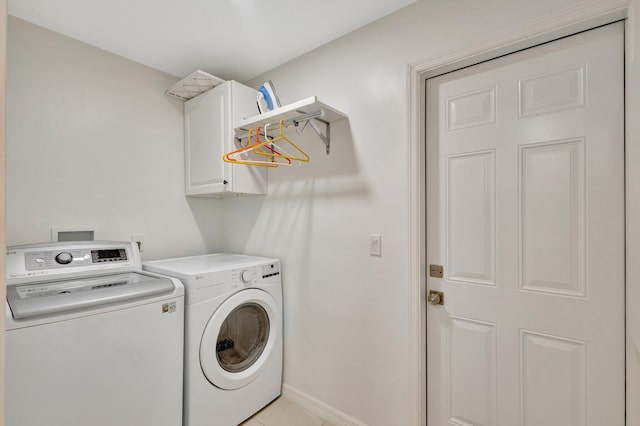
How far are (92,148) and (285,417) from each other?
2.09m

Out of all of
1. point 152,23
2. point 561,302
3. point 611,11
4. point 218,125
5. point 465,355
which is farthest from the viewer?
point 218,125

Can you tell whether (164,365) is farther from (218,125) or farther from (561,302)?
(561,302)

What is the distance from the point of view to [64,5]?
1.53 meters

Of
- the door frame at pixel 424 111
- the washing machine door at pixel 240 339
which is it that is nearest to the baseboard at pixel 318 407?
the washing machine door at pixel 240 339

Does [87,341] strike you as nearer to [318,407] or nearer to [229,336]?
[229,336]

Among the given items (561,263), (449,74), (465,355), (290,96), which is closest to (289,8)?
(290,96)

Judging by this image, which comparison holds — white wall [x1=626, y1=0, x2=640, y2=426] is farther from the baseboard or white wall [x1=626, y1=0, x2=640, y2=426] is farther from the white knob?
the white knob

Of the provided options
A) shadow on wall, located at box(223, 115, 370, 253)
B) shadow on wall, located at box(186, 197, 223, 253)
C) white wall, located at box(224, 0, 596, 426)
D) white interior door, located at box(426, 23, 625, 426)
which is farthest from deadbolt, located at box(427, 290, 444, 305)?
shadow on wall, located at box(186, 197, 223, 253)

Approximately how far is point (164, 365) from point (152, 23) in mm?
1848

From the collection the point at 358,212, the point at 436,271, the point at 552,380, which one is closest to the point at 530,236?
the point at 436,271

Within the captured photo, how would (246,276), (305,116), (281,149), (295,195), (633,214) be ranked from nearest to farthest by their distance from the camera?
(633,214) → (305,116) → (246,276) → (281,149) → (295,195)

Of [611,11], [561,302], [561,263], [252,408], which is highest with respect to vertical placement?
[611,11]

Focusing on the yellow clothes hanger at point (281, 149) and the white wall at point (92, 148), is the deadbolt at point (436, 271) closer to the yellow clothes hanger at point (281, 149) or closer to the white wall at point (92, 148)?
the yellow clothes hanger at point (281, 149)

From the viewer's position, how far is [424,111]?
156 centimetres
